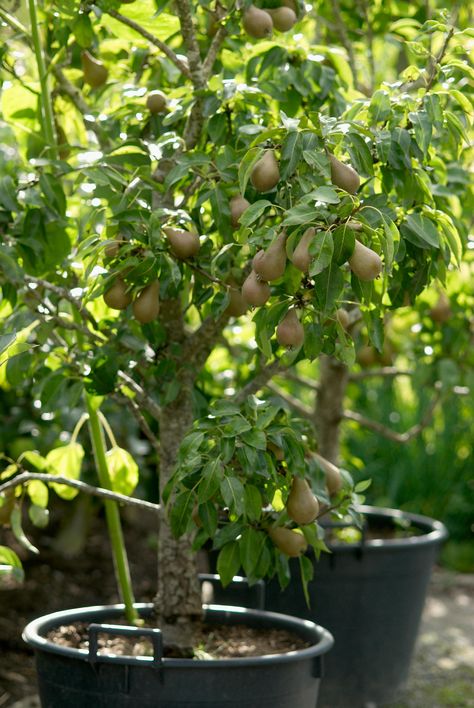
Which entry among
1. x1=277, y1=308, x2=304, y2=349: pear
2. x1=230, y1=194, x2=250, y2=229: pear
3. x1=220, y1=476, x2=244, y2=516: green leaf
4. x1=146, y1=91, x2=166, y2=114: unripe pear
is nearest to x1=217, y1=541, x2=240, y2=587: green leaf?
x1=220, y1=476, x2=244, y2=516: green leaf

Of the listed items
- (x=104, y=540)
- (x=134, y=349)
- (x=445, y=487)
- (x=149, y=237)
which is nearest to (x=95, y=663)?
(x=134, y=349)

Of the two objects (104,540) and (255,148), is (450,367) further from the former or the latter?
(104,540)

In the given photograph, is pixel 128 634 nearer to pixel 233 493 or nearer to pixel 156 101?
pixel 233 493

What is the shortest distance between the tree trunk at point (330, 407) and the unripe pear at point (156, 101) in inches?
54.2

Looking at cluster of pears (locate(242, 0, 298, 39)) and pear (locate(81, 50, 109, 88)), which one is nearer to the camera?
cluster of pears (locate(242, 0, 298, 39))

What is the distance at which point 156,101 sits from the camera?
2.01m

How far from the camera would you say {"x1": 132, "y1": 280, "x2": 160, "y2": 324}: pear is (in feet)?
5.62

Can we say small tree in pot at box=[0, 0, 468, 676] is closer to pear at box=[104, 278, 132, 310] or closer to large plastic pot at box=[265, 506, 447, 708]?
pear at box=[104, 278, 132, 310]

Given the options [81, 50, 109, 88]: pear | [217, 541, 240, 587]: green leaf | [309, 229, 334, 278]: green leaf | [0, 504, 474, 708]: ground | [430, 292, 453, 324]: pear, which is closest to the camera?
[309, 229, 334, 278]: green leaf

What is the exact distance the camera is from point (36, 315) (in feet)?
6.65

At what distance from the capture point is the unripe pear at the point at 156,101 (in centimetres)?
201

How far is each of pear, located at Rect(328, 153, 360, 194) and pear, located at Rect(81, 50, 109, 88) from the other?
91 centimetres

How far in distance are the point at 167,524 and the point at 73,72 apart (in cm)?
111

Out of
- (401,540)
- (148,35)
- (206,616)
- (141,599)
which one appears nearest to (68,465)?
(206,616)
